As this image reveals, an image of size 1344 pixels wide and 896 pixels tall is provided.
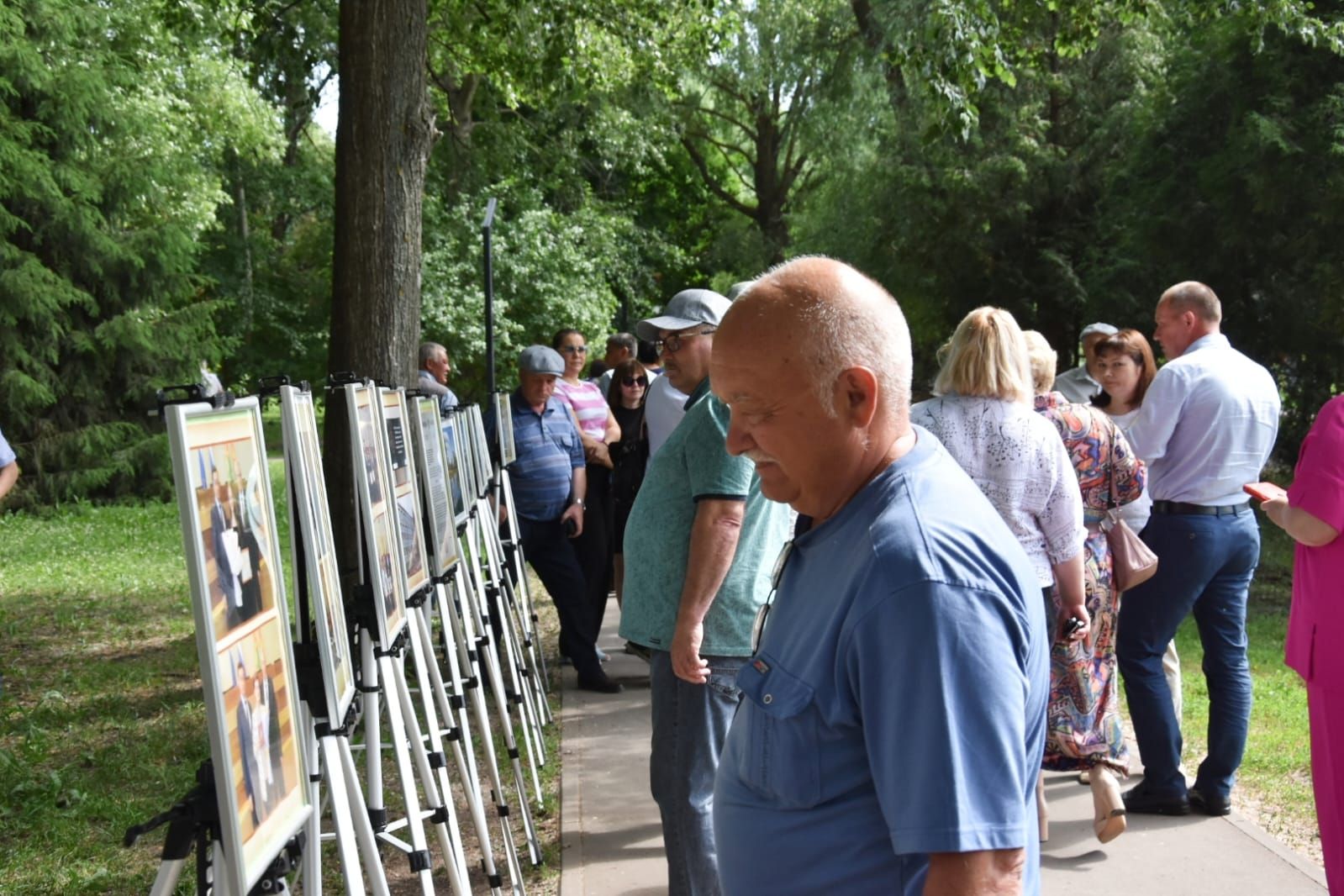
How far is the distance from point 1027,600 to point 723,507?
2.24m

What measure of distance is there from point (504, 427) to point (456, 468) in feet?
4.78

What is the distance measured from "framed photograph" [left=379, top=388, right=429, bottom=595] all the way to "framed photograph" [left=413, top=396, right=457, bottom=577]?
1.21ft

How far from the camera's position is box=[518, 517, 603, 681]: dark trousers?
8.41m

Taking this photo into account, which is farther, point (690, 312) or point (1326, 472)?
point (690, 312)

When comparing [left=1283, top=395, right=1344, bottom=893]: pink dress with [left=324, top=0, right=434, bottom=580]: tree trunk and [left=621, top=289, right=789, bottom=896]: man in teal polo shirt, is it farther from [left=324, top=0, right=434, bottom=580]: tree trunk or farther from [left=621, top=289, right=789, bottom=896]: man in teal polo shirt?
[left=324, top=0, right=434, bottom=580]: tree trunk

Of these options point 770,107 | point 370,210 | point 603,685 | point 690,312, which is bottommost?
point 603,685

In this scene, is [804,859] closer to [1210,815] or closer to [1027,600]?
[1027,600]

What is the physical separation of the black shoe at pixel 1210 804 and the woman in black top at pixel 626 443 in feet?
12.9

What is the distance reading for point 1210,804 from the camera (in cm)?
591

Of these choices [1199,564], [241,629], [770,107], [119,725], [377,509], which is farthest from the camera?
[770,107]

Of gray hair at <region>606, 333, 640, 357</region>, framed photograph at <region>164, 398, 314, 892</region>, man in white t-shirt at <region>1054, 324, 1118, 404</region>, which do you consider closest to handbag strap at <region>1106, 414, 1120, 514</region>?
man in white t-shirt at <region>1054, 324, 1118, 404</region>

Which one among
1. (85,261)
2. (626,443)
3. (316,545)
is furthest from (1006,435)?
(85,261)

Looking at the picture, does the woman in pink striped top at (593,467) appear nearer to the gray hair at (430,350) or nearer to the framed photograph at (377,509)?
the gray hair at (430,350)

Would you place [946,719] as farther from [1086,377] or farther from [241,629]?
[1086,377]
